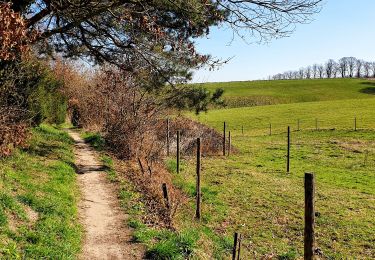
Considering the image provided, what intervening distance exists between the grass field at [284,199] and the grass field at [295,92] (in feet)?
193

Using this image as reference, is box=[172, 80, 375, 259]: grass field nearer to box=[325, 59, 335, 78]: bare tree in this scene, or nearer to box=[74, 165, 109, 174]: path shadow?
box=[74, 165, 109, 174]: path shadow

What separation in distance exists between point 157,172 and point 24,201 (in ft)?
19.1

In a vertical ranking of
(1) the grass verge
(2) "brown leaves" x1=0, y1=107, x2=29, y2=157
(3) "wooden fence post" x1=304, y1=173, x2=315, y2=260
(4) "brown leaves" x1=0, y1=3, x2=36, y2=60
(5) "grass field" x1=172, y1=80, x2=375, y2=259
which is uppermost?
(4) "brown leaves" x1=0, y1=3, x2=36, y2=60

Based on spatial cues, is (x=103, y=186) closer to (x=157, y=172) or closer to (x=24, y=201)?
A: (x=157, y=172)

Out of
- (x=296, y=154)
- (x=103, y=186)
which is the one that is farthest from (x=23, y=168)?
(x=296, y=154)

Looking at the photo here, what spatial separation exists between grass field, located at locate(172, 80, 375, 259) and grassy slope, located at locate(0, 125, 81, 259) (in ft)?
9.11

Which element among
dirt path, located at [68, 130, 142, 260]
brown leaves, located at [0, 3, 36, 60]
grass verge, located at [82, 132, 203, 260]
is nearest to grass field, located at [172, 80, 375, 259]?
grass verge, located at [82, 132, 203, 260]

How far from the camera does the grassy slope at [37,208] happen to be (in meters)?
7.13

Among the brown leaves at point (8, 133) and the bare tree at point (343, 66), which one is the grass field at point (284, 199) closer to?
the brown leaves at point (8, 133)

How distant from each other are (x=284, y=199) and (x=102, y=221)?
24.1 ft

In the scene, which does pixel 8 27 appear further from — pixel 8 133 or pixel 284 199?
pixel 284 199

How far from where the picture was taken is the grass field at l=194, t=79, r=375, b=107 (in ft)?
303

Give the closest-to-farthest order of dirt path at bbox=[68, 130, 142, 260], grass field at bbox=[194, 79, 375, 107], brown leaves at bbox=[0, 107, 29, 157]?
dirt path at bbox=[68, 130, 142, 260] < brown leaves at bbox=[0, 107, 29, 157] < grass field at bbox=[194, 79, 375, 107]

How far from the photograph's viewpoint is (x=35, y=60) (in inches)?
627
